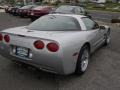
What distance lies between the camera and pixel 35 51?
4035 millimetres

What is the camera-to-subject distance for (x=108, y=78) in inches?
185

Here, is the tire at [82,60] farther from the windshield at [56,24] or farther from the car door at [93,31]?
the windshield at [56,24]

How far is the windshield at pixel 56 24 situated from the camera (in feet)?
16.1

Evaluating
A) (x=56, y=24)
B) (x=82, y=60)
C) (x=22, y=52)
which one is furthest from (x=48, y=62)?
(x=56, y=24)

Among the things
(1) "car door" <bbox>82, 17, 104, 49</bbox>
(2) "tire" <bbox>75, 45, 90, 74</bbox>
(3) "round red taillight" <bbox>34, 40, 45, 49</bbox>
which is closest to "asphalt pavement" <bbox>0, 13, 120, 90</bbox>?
(2) "tire" <bbox>75, 45, 90, 74</bbox>

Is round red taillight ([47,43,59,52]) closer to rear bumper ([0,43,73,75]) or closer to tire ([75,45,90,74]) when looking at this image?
rear bumper ([0,43,73,75])

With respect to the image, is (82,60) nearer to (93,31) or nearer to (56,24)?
(56,24)

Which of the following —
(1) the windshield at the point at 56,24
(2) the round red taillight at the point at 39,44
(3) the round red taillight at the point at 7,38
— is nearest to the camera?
(2) the round red taillight at the point at 39,44

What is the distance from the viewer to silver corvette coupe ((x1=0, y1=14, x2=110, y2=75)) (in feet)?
12.9

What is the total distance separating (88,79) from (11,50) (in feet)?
6.05

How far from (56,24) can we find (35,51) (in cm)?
128

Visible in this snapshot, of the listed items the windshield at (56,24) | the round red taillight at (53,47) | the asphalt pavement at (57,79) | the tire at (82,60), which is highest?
the windshield at (56,24)

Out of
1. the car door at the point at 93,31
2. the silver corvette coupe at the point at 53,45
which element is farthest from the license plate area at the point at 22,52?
the car door at the point at 93,31

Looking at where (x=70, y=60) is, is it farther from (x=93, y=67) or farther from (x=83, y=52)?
(x=93, y=67)
